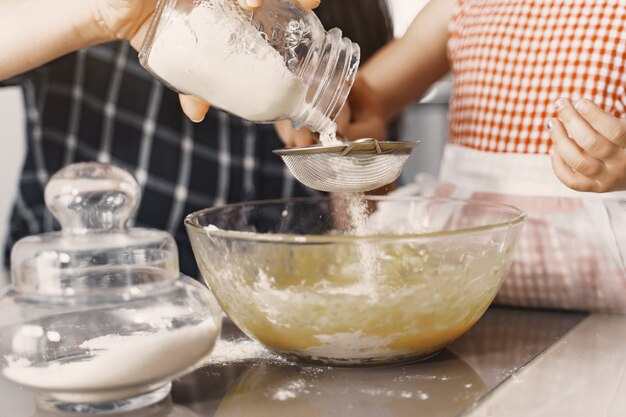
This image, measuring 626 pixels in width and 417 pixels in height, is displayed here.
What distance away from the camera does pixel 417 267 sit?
0.62 meters

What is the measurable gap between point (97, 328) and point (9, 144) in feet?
5.16

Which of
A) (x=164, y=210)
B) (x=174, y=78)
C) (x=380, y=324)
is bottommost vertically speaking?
(x=164, y=210)

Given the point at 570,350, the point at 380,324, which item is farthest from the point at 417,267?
the point at 570,350

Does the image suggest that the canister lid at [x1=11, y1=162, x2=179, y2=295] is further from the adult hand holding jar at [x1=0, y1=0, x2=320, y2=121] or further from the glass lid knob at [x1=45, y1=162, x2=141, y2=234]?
the adult hand holding jar at [x1=0, y1=0, x2=320, y2=121]

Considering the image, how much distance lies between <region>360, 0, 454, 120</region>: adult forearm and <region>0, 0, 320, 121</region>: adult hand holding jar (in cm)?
41

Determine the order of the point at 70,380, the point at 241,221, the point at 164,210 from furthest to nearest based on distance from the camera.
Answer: the point at 164,210 < the point at 241,221 < the point at 70,380

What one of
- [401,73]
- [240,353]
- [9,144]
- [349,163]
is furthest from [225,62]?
[9,144]

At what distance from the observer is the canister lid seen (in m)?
0.58

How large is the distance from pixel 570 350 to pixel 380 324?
0.64 ft

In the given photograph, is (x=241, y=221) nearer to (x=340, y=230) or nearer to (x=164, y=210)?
(x=340, y=230)

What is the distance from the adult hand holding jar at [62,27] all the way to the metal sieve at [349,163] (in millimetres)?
155

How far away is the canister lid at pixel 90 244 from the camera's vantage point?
58cm

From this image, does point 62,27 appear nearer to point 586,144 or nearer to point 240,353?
point 240,353

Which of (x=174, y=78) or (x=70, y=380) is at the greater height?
(x=174, y=78)
